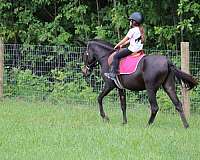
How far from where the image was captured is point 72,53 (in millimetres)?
15719

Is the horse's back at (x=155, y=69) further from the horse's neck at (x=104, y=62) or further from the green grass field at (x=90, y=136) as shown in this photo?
the horse's neck at (x=104, y=62)

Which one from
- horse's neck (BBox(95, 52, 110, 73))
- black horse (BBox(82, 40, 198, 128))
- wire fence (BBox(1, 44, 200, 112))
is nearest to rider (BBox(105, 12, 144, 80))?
black horse (BBox(82, 40, 198, 128))

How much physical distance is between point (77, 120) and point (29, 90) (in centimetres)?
397

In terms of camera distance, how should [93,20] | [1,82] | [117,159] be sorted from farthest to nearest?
1. [93,20]
2. [1,82]
3. [117,159]

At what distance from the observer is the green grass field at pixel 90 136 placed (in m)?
8.23

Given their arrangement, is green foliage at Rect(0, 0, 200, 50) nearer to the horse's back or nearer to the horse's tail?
the horse's tail

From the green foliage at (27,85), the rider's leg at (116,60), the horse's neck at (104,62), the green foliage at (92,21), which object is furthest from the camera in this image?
the green foliage at (27,85)

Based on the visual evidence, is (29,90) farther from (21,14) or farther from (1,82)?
(21,14)

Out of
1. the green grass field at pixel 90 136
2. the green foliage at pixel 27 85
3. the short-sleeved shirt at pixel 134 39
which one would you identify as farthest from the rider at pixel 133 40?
the green foliage at pixel 27 85

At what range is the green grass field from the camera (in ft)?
27.0

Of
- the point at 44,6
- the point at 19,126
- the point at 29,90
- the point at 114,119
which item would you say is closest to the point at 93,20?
the point at 44,6

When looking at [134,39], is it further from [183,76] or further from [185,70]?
[185,70]

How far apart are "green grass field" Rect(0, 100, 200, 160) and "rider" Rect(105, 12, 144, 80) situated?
1.23m

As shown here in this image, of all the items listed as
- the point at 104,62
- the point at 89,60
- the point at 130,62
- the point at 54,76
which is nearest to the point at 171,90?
the point at 130,62
